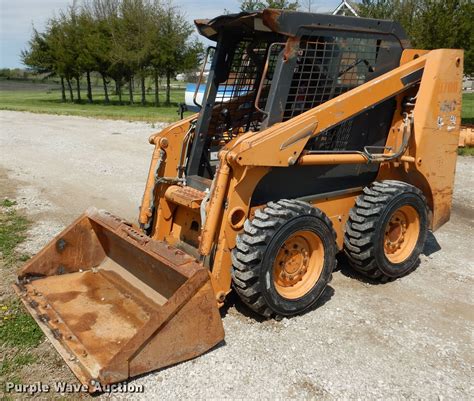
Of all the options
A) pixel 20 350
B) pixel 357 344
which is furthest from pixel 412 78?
pixel 20 350

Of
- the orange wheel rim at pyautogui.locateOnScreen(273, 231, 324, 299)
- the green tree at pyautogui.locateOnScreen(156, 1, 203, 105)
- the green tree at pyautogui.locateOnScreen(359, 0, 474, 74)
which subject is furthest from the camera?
the green tree at pyautogui.locateOnScreen(156, 1, 203, 105)

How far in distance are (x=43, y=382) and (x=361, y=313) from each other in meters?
2.53

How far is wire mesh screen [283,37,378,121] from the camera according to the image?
171 inches

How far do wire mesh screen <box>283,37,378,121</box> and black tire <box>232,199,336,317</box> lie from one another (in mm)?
918

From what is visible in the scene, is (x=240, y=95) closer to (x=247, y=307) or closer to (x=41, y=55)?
(x=247, y=307)

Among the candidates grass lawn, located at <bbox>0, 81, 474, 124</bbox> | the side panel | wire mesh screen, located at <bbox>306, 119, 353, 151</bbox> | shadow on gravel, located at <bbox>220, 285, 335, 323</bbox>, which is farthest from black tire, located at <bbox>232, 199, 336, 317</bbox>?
grass lawn, located at <bbox>0, 81, 474, 124</bbox>

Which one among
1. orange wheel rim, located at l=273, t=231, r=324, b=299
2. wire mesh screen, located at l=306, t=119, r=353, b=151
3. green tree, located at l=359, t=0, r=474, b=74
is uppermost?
green tree, located at l=359, t=0, r=474, b=74

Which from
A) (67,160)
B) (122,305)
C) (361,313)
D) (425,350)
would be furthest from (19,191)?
(425,350)

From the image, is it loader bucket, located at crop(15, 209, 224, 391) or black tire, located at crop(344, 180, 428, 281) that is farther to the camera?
black tire, located at crop(344, 180, 428, 281)

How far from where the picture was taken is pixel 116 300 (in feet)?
13.6

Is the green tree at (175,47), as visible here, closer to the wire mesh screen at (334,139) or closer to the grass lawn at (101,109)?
the grass lawn at (101,109)

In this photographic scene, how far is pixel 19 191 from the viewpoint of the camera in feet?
27.3

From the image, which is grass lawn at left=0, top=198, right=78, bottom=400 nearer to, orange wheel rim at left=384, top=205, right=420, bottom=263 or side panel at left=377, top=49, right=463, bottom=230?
orange wheel rim at left=384, top=205, right=420, bottom=263

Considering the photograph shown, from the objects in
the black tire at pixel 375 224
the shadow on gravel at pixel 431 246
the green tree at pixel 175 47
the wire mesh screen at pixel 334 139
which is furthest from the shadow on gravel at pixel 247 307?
the green tree at pixel 175 47
